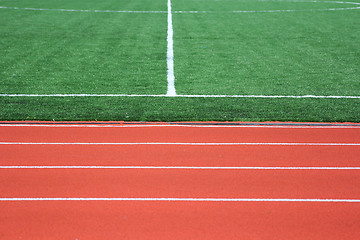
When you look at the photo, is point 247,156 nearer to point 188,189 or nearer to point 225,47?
point 188,189

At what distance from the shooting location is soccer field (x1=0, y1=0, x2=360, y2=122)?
7.48m

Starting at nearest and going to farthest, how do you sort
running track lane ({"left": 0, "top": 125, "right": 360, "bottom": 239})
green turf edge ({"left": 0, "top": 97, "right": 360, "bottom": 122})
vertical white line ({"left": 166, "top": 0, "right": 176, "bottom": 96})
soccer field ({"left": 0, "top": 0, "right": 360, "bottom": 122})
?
running track lane ({"left": 0, "top": 125, "right": 360, "bottom": 239}), green turf edge ({"left": 0, "top": 97, "right": 360, "bottom": 122}), soccer field ({"left": 0, "top": 0, "right": 360, "bottom": 122}), vertical white line ({"left": 166, "top": 0, "right": 176, "bottom": 96})

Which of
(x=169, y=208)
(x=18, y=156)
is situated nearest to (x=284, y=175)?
(x=169, y=208)

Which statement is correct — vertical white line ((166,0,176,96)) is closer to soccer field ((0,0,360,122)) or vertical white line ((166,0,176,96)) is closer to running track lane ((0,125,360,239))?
soccer field ((0,0,360,122))

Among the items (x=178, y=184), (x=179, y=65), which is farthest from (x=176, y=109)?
(x=179, y=65)

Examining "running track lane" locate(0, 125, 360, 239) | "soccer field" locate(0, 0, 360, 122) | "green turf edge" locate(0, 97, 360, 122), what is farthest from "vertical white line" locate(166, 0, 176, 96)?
"running track lane" locate(0, 125, 360, 239)

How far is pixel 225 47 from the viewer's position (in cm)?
1271

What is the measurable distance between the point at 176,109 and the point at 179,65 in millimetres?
3307

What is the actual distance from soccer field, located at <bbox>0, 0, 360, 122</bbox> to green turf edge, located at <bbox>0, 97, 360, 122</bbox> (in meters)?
0.02

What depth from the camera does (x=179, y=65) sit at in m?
10.6

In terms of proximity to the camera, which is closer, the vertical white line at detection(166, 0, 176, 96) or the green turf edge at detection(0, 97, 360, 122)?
the green turf edge at detection(0, 97, 360, 122)

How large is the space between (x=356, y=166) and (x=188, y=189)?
204 cm

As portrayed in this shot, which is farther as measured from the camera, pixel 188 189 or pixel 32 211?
pixel 188 189

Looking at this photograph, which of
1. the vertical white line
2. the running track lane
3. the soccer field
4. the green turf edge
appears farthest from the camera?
the vertical white line
